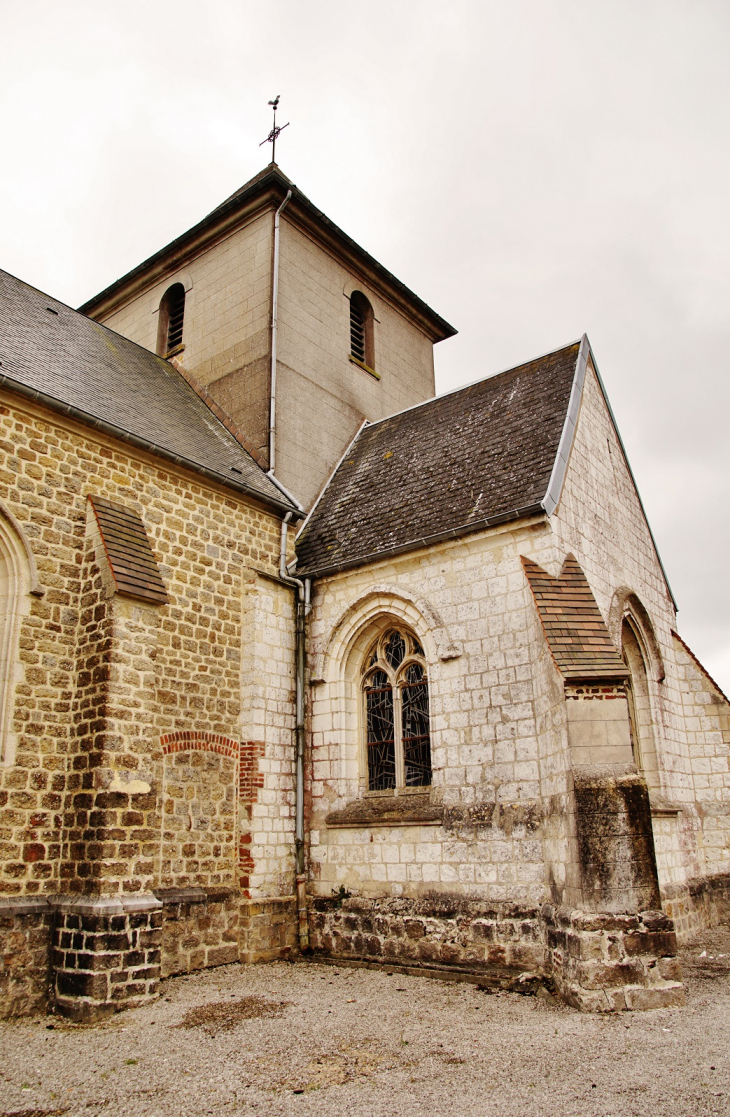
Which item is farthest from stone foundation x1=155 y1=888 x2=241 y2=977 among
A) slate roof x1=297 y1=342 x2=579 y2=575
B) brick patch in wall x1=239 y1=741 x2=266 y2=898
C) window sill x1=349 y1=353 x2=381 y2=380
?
window sill x1=349 y1=353 x2=381 y2=380

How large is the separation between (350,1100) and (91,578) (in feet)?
17.2

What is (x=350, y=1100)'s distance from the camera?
4.68 m

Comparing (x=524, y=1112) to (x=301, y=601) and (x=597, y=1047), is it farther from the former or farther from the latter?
(x=301, y=601)

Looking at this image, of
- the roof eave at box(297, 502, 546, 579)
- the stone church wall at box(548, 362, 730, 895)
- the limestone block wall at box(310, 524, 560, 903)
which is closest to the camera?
the limestone block wall at box(310, 524, 560, 903)

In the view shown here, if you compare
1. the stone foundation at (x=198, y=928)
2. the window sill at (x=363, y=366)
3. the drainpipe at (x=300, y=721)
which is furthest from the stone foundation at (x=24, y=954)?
the window sill at (x=363, y=366)

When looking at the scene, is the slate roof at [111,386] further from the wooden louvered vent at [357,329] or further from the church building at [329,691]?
the wooden louvered vent at [357,329]

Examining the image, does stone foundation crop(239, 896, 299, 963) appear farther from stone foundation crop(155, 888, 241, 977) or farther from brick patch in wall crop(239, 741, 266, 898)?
brick patch in wall crop(239, 741, 266, 898)

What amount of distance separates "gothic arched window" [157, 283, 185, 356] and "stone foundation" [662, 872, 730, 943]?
11914 millimetres

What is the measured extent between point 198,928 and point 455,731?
11.2 ft

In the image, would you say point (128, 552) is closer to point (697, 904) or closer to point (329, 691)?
point (329, 691)

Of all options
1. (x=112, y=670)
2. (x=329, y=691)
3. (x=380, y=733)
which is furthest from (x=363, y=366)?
(x=112, y=670)

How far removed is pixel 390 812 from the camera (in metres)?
9.09

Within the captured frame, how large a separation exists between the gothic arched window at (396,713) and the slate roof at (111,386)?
97.1 inches

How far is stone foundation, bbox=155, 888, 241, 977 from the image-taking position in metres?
8.09
